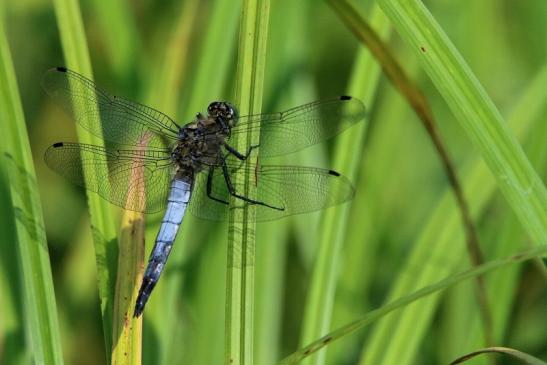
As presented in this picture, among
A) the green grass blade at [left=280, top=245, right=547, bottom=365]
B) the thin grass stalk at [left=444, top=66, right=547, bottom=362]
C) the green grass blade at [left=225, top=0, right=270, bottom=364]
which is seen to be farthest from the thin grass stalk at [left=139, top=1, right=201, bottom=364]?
the thin grass stalk at [left=444, top=66, right=547, bottom=362]

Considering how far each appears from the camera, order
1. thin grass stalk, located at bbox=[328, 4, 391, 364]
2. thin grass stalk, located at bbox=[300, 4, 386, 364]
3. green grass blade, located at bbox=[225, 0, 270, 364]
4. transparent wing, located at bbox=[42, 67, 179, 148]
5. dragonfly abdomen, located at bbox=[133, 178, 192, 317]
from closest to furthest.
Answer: green grass blade, located at bbox=[225, 0, 270, 364] → dragonfly abdomen, located at bbox=[133, 178, 192, 317] → transparent wing, located at bbox=[42, 67, 179, 148] → thin grass stalk, located at bbox=[300, 4, 386, 364] → thin grass stalk, located at bbox=[328, 4, 391, 364]

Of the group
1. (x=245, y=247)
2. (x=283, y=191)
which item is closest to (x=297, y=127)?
(x=283, y=191)

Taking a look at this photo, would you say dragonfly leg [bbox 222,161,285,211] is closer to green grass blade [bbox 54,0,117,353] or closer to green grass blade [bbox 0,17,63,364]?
green grass blade [bbox 54,0,117,353]

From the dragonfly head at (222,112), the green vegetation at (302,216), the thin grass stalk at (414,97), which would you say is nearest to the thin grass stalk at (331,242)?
the green vegetation at (302,216)

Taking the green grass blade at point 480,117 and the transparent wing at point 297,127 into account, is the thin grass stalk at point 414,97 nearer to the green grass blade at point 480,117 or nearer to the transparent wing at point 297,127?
the transparent wing at point 297,127

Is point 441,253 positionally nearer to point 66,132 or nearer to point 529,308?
point 529,308

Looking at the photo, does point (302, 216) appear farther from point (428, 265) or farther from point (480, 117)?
point (480, 117)
